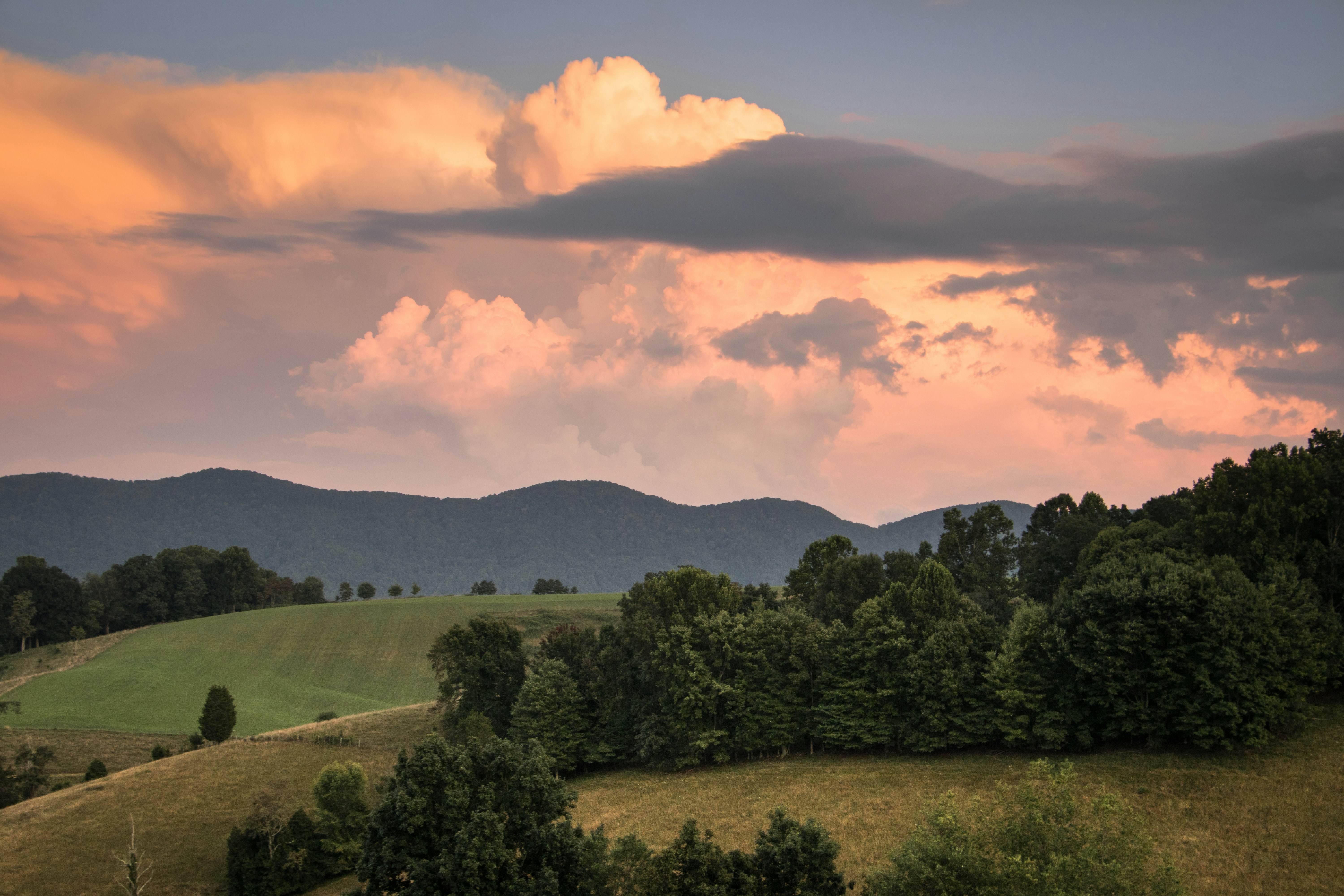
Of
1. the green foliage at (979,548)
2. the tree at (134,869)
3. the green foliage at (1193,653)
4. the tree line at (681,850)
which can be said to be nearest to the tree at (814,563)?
the green foliage at (979,548)

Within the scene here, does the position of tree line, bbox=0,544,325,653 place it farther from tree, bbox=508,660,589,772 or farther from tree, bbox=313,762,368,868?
tree, bbox=313,762,368,868

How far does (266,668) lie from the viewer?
448 ft

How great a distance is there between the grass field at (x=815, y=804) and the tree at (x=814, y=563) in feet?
104

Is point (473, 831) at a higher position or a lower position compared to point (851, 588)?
lower

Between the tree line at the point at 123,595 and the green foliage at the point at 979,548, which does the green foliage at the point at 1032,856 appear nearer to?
the green foliage at the point at 979,548

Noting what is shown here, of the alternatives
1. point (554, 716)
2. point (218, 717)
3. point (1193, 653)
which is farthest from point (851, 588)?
point (218, 717)

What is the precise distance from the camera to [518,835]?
3538 centimetres

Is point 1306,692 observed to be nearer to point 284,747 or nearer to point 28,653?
point 284,747

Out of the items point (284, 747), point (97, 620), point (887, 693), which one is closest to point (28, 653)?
point (97, 620)

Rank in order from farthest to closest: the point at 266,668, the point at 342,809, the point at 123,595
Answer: the point at 123,595 < the point at 266,668 < the point at 342,809

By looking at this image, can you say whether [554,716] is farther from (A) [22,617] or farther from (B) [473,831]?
(A) [22,617]

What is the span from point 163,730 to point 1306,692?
111 metres

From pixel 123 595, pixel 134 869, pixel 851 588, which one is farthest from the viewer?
pixel 123 595

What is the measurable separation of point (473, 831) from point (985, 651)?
46106 mm
